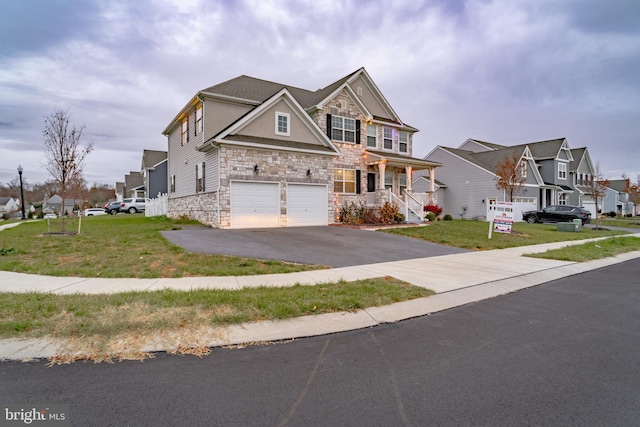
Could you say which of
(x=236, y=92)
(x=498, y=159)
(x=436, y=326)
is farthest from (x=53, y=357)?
(x=498, y=159)

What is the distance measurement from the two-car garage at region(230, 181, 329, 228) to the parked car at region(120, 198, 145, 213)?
27.4m

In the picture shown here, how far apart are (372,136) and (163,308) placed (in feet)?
68.0

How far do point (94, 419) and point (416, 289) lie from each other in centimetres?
544

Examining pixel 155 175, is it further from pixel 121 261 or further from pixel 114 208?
pixel 121 261

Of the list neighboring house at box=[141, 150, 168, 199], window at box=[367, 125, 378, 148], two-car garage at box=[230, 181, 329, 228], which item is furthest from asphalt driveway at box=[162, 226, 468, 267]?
neighboring house at box=[141, 150, 168, 199]

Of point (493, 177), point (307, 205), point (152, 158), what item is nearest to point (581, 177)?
point (493, 177)

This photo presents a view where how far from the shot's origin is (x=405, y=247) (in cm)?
1253

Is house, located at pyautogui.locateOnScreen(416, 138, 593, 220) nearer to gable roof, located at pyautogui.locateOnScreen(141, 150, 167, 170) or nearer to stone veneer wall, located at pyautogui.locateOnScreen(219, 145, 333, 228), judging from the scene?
stone veneer wall, located at pyautogui.locateOnScreen(219, 145, 333, 228)

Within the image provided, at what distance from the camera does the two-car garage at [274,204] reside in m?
16.5

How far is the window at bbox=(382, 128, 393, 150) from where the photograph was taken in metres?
24.2

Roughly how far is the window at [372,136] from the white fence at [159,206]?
15767mm

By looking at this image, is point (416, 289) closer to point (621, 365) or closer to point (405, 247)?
point (621, 365)

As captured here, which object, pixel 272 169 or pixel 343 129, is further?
pixel 343 129

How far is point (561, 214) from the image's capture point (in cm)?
2856
